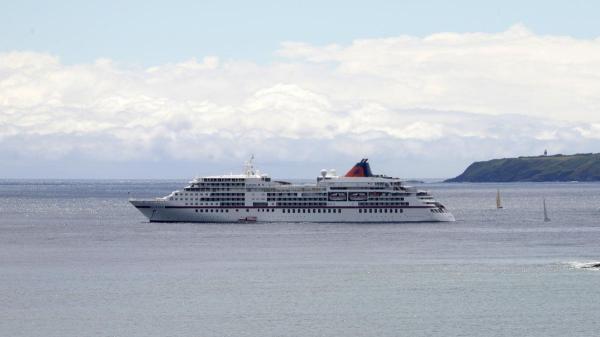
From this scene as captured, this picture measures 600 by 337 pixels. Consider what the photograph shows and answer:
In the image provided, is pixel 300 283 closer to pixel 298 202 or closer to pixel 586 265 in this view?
pixel 586 265

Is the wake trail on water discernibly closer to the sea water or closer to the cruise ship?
the sea water

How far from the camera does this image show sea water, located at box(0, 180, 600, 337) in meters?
53.7

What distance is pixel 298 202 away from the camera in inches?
5221

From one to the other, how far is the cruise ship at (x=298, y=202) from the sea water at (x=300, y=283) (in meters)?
12.6

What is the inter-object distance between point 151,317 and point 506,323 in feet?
61.0

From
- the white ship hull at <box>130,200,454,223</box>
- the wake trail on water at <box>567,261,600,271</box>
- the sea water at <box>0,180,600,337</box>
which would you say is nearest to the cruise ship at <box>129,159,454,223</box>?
the white ship hull at <box>130,200,454,223</box>

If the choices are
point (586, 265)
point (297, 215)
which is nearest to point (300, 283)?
point (586, 265)

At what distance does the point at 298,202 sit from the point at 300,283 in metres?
63.2

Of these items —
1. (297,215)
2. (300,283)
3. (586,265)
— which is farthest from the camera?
(297,215)

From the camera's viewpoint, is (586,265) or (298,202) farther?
(298,202)

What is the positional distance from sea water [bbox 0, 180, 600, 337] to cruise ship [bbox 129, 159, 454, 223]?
12.6m

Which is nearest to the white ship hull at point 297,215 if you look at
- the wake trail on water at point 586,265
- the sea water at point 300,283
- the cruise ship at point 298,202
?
the cruise ship at point 298,202

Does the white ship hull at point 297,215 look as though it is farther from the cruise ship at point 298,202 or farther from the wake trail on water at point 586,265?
the wake trail on water at point 586,265

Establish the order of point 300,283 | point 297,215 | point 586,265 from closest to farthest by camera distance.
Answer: point 300,283 < point 586,265 < point 297,215
